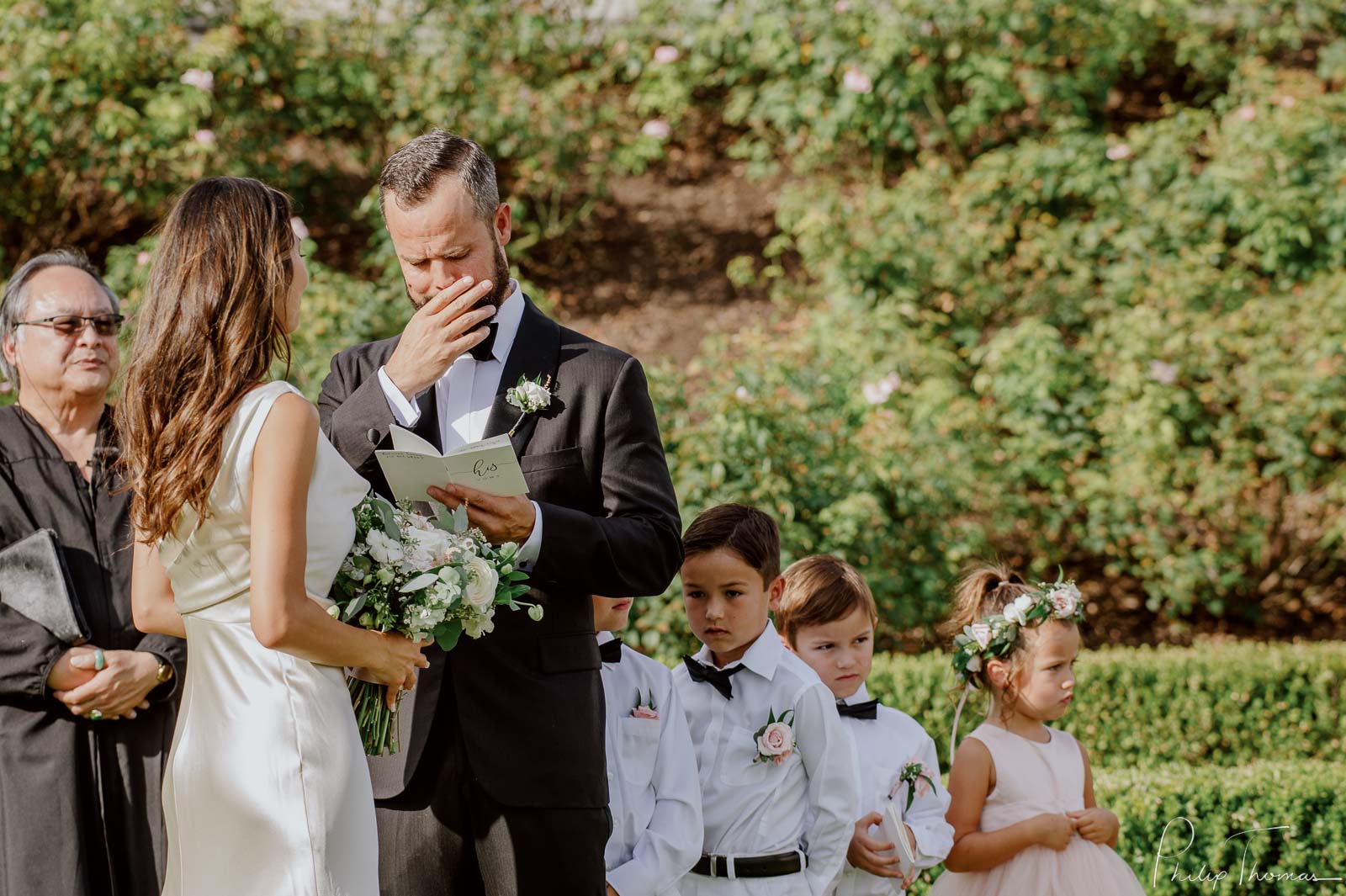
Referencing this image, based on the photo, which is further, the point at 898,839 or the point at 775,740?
the point at 898,839

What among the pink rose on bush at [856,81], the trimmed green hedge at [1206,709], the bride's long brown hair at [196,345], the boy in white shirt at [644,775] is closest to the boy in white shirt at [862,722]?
the boy in white shirt at [644,775]

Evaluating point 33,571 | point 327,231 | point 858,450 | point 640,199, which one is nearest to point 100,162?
point 327,231

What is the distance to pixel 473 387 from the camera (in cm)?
297

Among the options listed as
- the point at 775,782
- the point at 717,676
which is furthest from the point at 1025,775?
the point at 717,676

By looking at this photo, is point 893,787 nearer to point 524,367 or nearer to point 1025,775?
point 1025,775

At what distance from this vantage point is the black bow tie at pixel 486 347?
2.94m

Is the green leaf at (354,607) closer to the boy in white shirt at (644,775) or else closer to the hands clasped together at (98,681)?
the boy in white shirt at (644,775)

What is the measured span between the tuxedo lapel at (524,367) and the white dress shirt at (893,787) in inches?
56.6

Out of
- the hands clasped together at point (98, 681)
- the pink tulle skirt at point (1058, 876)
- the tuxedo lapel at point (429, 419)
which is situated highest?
the tuxedo lapel at point (429, 419)

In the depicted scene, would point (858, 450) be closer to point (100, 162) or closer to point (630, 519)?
point (630, 519)

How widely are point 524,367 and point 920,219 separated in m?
6.76

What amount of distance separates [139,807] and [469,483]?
1.52 m

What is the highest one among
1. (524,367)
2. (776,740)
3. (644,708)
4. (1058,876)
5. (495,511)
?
(524,367)

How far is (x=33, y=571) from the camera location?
11.1 feet
